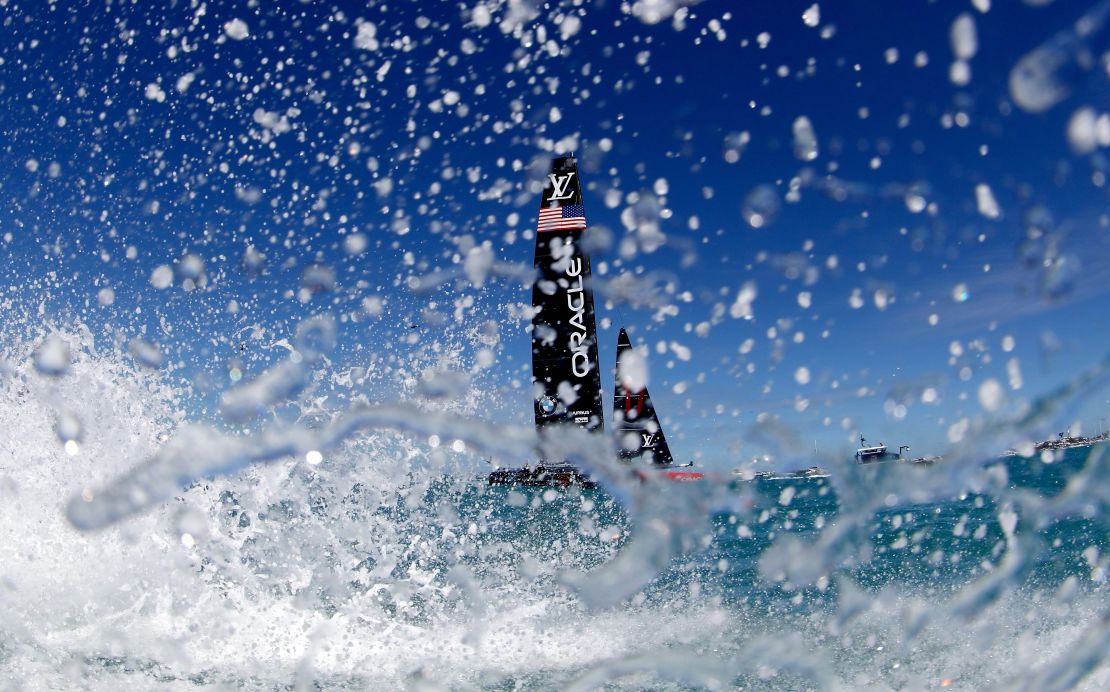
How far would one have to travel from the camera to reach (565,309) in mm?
20562

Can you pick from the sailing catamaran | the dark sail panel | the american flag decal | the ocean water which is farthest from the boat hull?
the ocean water

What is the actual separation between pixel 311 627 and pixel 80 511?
1.99 m

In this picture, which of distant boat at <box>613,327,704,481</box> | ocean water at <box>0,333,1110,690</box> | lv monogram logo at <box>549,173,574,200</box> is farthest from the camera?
distant boat at <box>613,327,704,481</box>

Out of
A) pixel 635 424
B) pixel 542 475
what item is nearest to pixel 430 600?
pixel 542 475

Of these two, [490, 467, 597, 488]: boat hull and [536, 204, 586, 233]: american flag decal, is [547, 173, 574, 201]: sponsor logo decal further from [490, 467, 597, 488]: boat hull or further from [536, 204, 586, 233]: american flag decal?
[490, 467, 597, 488]: boat hull

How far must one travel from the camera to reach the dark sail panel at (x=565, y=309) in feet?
63.0

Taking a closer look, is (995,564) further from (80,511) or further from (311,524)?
(80,511)

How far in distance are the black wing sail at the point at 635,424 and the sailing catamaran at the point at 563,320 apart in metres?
1.63

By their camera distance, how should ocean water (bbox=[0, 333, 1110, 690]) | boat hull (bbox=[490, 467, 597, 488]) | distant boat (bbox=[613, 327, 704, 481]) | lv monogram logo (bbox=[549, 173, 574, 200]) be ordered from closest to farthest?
ocean water (bbox=[0, 333, 1110, 690])
boat hull (bbox=[490, 467, 597, 488])
lv monogram logo (bbox=[549, 173, 574, 200])
distant boat (bbox=[613, 327, 704, 481])

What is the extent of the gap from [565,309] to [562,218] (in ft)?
8.52

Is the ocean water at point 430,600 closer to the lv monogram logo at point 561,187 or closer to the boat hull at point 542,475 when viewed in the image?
the boat hull at point 542,475

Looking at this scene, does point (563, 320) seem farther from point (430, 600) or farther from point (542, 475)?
point (430, 600)

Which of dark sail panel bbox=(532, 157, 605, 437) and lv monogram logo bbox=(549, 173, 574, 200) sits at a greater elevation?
lv monogram logo bbox=(549, 173, 574, 200)

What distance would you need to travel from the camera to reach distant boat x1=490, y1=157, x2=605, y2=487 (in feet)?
63.0
